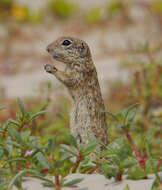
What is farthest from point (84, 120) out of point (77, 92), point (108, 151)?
point (108, 151)

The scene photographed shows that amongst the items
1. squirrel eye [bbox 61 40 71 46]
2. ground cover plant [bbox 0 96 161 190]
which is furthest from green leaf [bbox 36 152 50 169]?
squirrel eye [bbox 61 40 71 46]

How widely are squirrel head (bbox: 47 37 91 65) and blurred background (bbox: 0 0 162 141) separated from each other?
2.70 meters

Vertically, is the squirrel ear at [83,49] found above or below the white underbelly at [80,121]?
above

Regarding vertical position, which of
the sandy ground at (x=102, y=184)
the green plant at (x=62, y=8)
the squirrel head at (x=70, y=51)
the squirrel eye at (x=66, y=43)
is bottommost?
the sandy ground at (x=102, y=184)

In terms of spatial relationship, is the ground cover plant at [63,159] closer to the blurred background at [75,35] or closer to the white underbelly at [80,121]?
the white underbelly at [80,121]

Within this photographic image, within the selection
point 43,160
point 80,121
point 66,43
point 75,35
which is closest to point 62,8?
point 75,35

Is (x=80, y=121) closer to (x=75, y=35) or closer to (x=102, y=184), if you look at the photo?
(x=102, y=184)

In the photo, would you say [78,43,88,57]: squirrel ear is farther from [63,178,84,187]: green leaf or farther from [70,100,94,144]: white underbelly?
[63,178,84,187]: green leaf

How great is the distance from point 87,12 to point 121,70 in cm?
521

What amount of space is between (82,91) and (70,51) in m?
0.32

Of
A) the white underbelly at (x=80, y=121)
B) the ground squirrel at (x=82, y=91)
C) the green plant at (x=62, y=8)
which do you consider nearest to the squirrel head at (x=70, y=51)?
the ground squirrel at (x=82, y=91)

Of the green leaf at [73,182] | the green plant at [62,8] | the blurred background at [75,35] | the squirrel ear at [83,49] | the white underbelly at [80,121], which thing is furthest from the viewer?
the green plant at [62,8]

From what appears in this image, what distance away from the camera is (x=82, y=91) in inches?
112

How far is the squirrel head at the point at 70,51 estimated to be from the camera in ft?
9.62
